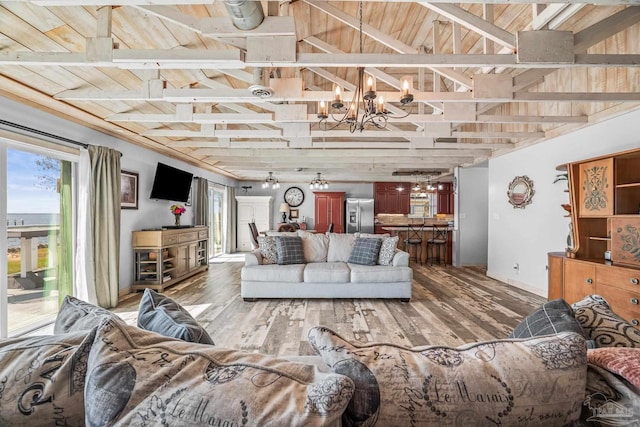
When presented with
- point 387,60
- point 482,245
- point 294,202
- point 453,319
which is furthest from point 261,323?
point 294,202

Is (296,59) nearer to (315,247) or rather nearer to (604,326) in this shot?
(604,326)

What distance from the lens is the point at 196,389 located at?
617 millimetres

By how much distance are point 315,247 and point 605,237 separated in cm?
358

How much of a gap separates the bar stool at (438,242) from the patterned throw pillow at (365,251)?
9.94 ft

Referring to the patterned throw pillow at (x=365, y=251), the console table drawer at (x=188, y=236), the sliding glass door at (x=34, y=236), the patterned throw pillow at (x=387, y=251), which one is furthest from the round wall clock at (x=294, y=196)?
the sliding glass door at (x=34, y=236)

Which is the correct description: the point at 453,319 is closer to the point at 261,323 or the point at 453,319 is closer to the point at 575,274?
the point at 575,274

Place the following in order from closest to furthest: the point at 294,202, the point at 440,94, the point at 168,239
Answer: the point at 440,94
the point at 168,239
the point at 294,202

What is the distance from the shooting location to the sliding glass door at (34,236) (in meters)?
2.90

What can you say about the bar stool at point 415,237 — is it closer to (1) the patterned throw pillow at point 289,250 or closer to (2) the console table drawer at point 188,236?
(1) the patterned throw pillow at point 289,250

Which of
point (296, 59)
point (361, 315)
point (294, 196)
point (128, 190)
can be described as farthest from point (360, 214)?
point (296, 59)

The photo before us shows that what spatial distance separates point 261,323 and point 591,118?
15.1ft

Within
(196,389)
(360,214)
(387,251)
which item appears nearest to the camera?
(196,389)

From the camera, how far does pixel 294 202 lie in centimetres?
1027

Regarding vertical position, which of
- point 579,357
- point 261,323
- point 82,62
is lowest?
point 261,323
